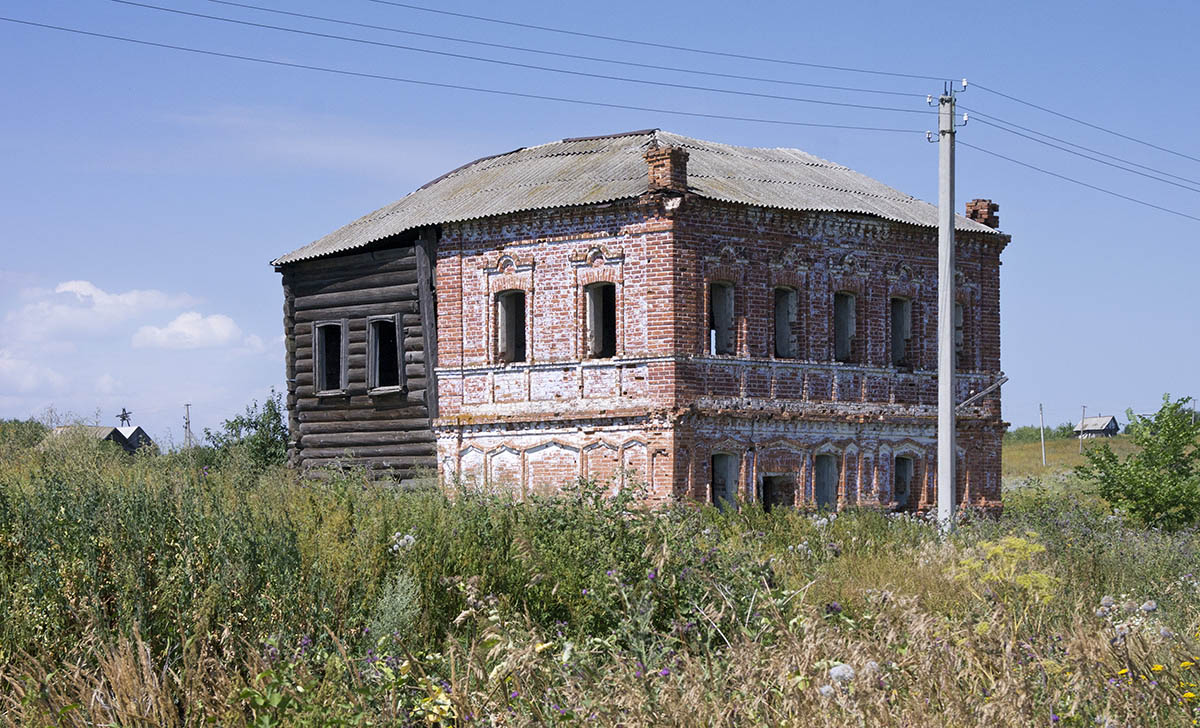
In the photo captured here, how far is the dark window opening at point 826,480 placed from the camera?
77.9ft

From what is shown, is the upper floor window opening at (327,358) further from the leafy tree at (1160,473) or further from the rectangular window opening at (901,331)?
the leafy tree at (1160,473)

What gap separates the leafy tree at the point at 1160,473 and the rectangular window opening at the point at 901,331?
163 inches

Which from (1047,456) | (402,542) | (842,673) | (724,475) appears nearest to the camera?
(842,673)

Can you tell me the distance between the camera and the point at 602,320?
2294 cm

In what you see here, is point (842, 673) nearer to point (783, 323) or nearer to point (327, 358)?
point (783, 323)

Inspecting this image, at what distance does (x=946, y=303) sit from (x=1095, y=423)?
83.1 meters

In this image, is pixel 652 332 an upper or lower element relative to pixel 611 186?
lower

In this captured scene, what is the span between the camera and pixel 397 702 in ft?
21.6

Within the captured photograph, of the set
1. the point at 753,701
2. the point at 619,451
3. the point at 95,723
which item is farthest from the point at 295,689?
Result: the point at 619,451

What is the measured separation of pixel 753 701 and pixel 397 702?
1862mm

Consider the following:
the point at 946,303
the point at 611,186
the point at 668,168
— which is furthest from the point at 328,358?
the point at 946,303

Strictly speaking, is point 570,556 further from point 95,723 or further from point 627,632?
point 95,723

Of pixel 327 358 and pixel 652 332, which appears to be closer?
pixel 652 332

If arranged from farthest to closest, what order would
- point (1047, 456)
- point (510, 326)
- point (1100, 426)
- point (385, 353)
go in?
point (1100, 426) → point (1047, 456) → point (385, 353) → point (510, 326)
